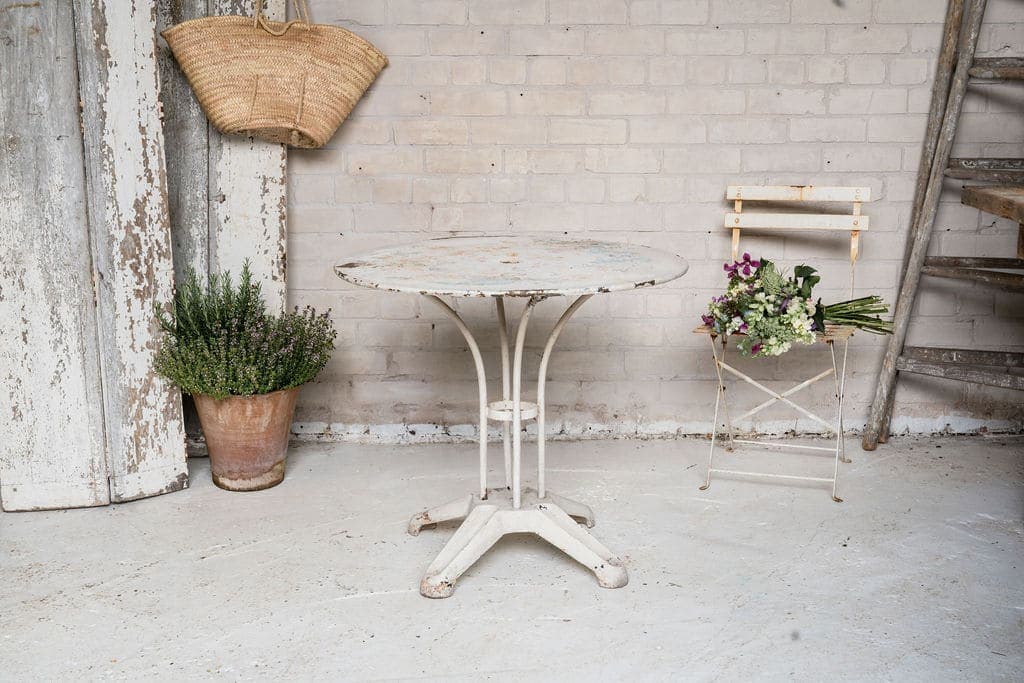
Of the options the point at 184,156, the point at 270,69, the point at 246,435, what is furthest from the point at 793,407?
the point at 184,156

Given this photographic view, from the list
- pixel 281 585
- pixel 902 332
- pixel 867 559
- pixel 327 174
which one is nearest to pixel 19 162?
pixel 327 174

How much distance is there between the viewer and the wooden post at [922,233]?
3.88 metres

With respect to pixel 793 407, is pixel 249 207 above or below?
above

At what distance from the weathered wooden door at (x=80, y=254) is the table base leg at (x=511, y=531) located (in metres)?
1.31

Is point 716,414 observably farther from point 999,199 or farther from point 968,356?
point 999,199

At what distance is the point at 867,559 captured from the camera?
122 inches

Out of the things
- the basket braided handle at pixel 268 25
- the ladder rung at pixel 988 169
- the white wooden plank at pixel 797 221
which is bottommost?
the white wooden plank at pixel 797 221

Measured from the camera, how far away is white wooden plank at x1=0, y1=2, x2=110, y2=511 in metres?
3.38

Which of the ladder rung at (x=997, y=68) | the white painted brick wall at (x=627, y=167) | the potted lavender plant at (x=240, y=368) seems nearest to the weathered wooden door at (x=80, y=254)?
the potted lavender plant at (x=240, y=368)

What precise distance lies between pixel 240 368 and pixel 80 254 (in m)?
0.65

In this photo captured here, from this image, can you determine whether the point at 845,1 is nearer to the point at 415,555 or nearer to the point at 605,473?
the point at 605,473

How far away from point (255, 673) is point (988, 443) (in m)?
3.09

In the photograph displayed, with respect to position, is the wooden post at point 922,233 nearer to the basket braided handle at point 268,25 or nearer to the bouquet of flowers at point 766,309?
the bouquet of flowers at point 766,309

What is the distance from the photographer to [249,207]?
392cm
